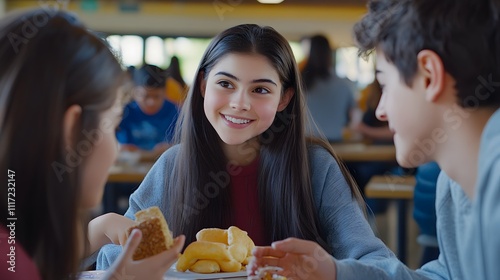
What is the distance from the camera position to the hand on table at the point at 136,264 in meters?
1.07

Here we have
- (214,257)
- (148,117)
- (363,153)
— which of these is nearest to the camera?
(214,257)

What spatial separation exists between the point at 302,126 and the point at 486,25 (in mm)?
803

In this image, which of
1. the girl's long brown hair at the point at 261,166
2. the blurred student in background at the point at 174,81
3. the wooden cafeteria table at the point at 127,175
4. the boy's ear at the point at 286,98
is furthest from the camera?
the blurred student in background at the point at 174,81

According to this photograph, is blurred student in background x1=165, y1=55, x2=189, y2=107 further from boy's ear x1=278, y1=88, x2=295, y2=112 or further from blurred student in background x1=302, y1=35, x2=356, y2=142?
boy's ear x1=278, y1=88, x2=295, y2=112

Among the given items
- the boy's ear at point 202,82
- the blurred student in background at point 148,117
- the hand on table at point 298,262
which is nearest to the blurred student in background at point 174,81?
the blurred student in background at point 148,117

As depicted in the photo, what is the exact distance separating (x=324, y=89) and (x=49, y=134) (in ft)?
12.7

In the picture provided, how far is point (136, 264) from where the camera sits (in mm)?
1096

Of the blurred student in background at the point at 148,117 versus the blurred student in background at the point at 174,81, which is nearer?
the blurred student in background at the point at 148,117

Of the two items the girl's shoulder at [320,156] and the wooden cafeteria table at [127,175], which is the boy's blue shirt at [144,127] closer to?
the wooden cafeteria table at [127,175]

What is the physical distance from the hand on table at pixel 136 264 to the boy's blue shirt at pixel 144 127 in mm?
3618

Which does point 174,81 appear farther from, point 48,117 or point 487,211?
point 487,211

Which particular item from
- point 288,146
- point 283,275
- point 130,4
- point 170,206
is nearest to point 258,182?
point 288,146

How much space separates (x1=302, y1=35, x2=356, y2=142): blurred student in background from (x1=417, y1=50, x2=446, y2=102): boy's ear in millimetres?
3508

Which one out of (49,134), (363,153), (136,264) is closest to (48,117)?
(49,134)
